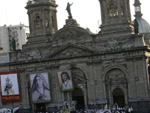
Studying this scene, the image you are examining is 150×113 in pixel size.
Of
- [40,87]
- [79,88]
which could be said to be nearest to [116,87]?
[79,88]

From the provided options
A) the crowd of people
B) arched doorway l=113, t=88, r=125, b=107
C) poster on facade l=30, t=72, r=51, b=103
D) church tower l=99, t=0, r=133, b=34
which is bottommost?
the crowd of people

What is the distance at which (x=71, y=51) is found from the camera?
6956 centimetres

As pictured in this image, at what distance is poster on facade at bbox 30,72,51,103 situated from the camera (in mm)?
70562

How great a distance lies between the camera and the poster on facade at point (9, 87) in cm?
7281

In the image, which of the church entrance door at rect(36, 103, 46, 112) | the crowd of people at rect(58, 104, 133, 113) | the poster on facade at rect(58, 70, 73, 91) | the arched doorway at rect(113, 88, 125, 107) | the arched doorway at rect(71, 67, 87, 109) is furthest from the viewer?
the church entrance door at rect(36, 103, 46, 112)

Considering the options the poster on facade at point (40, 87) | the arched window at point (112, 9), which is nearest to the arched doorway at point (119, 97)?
the poster on facade at point (40, 87)

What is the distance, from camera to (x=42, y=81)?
232 feet

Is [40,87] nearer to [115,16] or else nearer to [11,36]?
[115,16]

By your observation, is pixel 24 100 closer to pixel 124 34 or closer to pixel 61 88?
pixel 61 88

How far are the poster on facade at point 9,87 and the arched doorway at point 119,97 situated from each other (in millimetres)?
16318

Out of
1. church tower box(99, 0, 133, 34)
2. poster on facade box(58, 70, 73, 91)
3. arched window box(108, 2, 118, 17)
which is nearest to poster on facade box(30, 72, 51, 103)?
poster on facade box(58, 70, 73, 91)

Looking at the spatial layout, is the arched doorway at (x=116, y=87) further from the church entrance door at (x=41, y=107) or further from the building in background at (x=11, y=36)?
the building in background at (x=11, y=36)

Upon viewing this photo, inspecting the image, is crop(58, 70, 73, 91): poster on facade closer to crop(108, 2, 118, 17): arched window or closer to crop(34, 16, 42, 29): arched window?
crop(34, 16, 42, 29): arched window

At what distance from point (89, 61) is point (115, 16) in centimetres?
801
